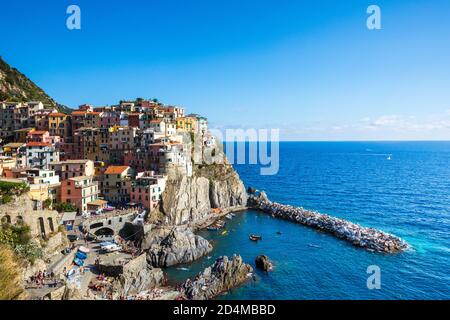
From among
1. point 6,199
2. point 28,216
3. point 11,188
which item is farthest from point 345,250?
point 11,188

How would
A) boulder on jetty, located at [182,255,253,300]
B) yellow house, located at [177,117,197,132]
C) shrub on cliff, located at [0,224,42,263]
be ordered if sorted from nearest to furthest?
shrub on cliff, located at [0,224,42,263] < boulder on jetty, located at [182,255,253,300] < yellow house, located at [177,117,197,132]

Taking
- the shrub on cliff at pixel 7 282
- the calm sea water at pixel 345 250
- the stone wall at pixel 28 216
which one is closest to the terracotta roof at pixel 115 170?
the stone wall at pixel 28 216

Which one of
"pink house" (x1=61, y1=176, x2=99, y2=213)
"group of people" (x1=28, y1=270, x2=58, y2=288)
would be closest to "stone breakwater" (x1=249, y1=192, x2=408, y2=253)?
"pink house" (x1=61, y1=176, x2=99, y2=213)

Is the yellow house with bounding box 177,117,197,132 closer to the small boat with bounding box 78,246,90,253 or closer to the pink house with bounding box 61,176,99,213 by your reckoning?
the pink house with bounding box 61,176,99,213

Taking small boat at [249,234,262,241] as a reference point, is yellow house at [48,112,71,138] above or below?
above

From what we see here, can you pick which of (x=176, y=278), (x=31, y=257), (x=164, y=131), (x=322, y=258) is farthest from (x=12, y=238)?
(x=164, y=131)

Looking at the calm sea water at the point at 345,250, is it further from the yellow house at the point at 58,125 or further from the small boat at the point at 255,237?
the yellow house at the point at 58,125
